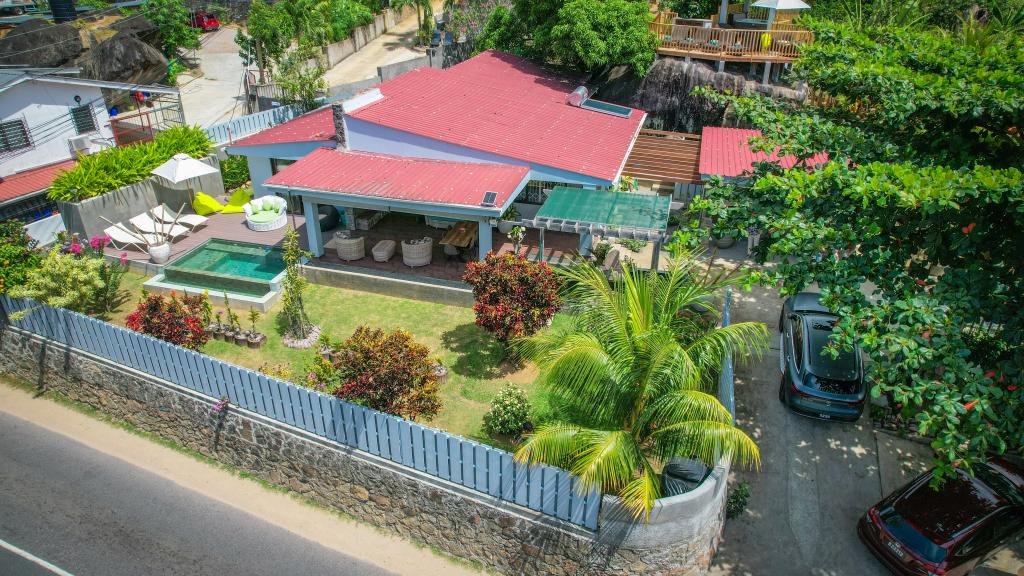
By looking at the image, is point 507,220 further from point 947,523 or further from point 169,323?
point 947,523

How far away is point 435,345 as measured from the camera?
17.2 meters

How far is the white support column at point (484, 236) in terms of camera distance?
18641 mm

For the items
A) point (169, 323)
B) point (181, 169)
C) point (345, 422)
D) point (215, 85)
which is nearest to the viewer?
point (345, 422)

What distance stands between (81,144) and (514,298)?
21456 millimetres

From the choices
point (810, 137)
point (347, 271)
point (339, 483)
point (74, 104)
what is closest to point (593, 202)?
Result: point (810, 137)

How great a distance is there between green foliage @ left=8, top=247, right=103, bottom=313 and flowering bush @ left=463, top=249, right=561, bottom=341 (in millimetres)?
10299

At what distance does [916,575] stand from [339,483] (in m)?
10.8

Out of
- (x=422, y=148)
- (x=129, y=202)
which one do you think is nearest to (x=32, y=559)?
(x=129, y=202)

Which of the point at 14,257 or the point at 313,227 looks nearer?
the point at 14,257

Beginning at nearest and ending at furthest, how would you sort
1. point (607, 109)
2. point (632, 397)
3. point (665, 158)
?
1. point (632, 397)
2. point (665, 158)
3. point (607, 109)

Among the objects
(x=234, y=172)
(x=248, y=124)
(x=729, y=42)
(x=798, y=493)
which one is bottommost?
(x=798, y=493)

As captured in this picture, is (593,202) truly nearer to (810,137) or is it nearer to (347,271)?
(810,137)

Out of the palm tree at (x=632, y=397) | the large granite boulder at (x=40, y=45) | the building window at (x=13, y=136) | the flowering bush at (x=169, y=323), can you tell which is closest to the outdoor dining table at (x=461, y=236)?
the flowering bush at (x=169, y=323)

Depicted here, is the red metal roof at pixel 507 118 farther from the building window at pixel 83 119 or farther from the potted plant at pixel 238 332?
the building window at pixel 83 119
